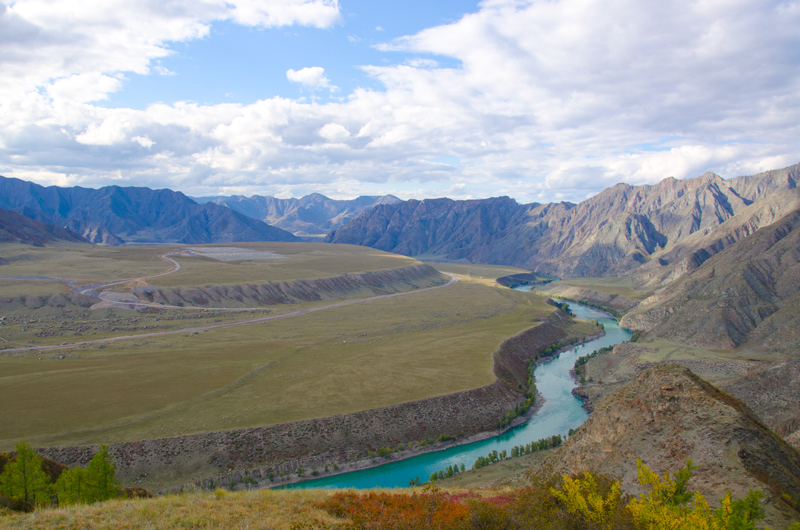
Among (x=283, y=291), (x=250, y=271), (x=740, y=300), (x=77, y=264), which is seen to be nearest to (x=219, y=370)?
(x=283, y=291)

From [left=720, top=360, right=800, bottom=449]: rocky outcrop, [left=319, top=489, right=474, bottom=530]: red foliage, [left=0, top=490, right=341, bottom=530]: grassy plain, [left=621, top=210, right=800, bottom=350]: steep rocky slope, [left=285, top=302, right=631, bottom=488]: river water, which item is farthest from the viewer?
[left=621, top=210, right=800, bottom=350]: steep rocky slope

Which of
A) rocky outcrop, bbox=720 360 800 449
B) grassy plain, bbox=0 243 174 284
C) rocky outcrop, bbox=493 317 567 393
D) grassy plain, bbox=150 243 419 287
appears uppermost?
grassy plain, bbox=0 243 174 284

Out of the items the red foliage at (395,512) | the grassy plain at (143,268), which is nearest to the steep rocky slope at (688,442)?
the red foliage at (395,512)

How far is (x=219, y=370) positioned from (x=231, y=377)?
11.7 ft

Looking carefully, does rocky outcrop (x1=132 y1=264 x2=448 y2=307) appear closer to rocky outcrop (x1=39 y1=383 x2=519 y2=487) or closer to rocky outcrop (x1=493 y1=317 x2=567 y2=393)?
rocky outcrop (x1=493 y1=317 x2=567 y2=393)

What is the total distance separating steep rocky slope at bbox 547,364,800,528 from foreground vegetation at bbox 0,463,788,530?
357 centimetres

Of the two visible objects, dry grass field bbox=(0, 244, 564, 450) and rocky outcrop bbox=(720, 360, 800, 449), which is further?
dry grass field bbox=(0, 244, 564, 450)

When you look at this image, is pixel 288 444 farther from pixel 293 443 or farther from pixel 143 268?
pixel 143 268

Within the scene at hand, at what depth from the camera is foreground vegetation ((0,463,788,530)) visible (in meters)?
16.7

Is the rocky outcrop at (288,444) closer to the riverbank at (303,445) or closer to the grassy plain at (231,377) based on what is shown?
the riverbank at (303,445)

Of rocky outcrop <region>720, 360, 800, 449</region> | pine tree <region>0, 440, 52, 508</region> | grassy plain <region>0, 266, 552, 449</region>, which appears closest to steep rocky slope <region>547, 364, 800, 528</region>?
rocky outcrop <region>720, 360, 800, 449</region>

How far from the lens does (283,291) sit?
136375mm

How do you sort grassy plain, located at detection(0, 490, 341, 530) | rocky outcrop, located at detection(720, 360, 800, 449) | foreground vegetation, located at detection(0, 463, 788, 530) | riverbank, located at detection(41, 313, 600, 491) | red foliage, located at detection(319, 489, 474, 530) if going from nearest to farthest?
grassy plain, located at detection(0, 490, 341, 530) → foreground vegetation, located at detection(0, 463, 788, 530) → red foliage, located at detection(319, 489, 474, 530) → riverbank, located at detection(41, 313, 600, 491) → rocky outcrop, located at detection(720, 360, 800, 449)

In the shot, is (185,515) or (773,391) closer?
(185,515)
